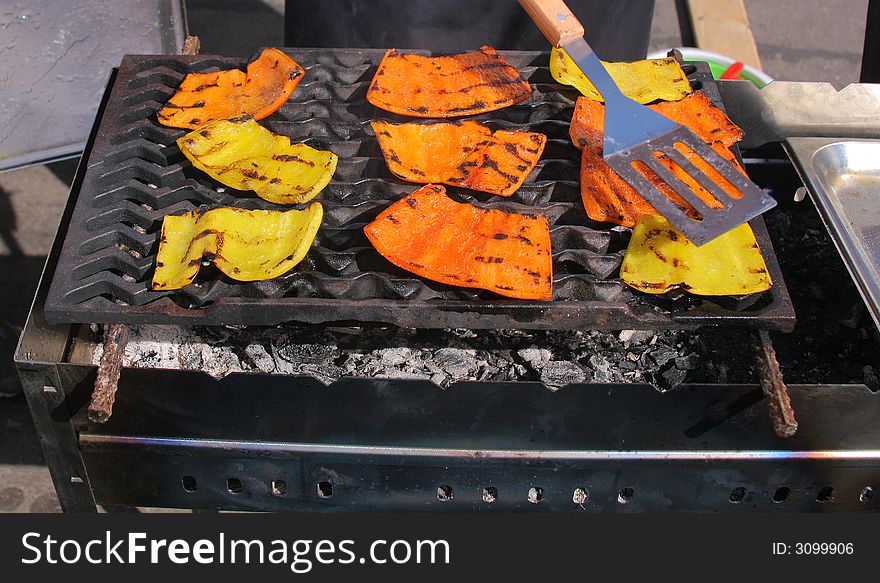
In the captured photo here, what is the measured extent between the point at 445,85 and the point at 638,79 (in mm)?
513

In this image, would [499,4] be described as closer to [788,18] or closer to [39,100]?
[39,100]

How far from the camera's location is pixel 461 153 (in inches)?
81.8

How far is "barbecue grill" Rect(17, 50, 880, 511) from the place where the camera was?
1.80 meters

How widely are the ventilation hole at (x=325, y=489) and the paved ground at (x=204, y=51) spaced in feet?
4.79

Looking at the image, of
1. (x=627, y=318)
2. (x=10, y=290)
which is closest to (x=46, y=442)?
(x=627, y=318)

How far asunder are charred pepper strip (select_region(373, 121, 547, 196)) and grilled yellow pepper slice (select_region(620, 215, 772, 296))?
0.34m

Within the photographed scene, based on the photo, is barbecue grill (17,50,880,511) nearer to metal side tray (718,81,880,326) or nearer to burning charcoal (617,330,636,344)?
burning charcoal (617,330,636,344)

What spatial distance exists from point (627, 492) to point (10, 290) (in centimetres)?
275

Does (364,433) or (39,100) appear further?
(39,100)

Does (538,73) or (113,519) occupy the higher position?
(538,73)

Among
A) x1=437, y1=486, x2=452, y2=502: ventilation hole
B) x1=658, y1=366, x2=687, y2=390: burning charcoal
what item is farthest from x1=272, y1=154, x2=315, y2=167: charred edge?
x1=658, y1=366, x2=687, y2=390: burning charcoal

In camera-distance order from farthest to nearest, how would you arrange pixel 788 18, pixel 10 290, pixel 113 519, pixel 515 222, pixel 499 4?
pixel 788 18, pixel 10 290, pixel 499 4, pixel 113 519, pixel 515 222

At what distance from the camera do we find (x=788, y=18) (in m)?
5.11

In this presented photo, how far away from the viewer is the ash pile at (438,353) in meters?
2.25
